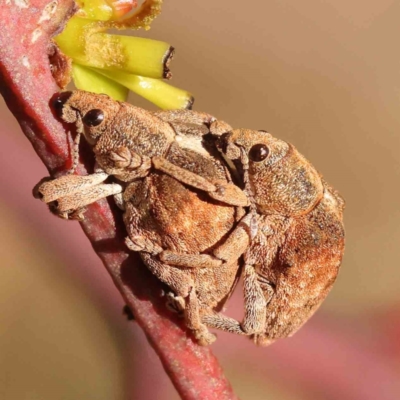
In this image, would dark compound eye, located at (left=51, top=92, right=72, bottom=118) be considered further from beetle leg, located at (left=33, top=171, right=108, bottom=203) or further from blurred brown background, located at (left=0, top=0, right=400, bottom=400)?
blurred brown background, located at (left=0, top=0, right=400, bottom=400)

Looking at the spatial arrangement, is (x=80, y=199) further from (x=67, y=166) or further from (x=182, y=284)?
(x=182, y=284)

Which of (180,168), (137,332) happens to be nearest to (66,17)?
(180,168)

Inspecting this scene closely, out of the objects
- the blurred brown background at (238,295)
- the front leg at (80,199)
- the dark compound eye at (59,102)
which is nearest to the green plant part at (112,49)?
the dark compound eye at (59,102)

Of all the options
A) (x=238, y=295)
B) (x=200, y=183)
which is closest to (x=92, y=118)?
(x=200, y=183)

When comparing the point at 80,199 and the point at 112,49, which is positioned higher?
the point at 112,49

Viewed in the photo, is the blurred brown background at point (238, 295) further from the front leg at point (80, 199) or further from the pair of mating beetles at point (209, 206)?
the front leg at point (80, 199)

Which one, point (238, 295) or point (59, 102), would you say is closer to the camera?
point (59, 102)

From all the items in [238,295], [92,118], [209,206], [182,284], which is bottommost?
[238,295]
